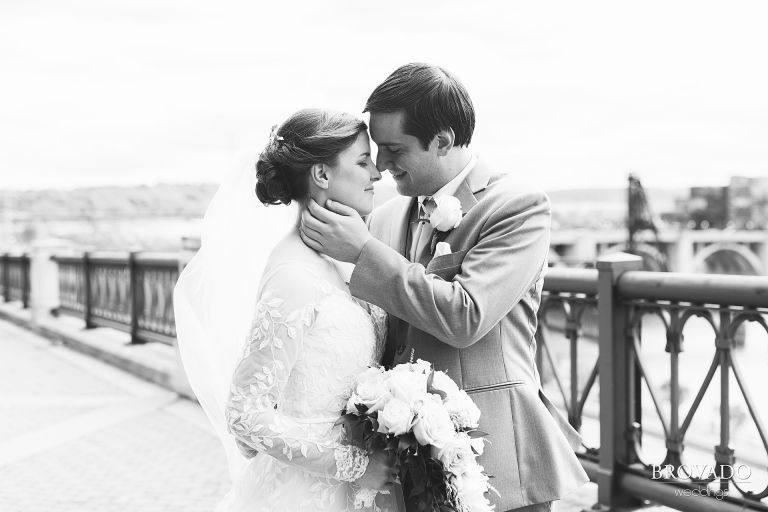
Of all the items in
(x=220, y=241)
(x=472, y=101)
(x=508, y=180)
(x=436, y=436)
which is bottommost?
(x=436, y=436)

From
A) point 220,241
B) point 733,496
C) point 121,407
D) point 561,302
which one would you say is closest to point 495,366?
point 220,241

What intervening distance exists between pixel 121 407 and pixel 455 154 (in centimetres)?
665

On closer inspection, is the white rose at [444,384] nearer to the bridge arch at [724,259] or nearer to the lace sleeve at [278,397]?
the lace sleeve at [278,397]

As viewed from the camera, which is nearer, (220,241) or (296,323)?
(296,323)

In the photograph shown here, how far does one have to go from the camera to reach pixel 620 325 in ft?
15.3

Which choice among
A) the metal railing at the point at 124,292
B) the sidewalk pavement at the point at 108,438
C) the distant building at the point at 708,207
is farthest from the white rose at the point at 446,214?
the distant building at the point at 708,207

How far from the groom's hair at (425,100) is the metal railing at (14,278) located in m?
16.4

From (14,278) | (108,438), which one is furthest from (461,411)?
(14,278)

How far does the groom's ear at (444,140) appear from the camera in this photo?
8.22 feet

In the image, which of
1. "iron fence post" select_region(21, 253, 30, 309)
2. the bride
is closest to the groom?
the bride

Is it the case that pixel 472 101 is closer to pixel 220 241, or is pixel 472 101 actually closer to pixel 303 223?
pixel 303 223

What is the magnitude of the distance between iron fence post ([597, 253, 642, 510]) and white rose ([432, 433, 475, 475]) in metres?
2.62

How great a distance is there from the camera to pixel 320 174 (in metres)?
2.49

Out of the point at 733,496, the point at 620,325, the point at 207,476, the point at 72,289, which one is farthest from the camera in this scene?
the point at 72,289
